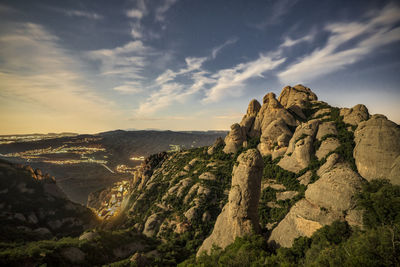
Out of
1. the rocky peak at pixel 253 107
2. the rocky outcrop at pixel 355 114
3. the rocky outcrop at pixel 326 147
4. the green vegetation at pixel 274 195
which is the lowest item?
the green vegetation at pixel 274 195

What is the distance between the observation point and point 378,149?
35.7 m

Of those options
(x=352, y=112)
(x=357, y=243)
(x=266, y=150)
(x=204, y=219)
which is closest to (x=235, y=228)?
(x=357, y=243)

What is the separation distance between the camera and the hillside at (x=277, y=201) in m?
18.8

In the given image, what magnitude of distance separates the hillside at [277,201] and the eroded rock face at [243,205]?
16 centimetres

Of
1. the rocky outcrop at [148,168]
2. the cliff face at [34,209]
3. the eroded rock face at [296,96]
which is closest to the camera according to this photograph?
the cliff face at [34,209]

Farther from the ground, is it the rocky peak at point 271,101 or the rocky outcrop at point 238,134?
the rocky peak at point 271,101

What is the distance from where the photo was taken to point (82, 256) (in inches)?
1252

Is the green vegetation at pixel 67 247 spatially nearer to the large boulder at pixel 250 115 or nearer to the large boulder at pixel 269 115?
the large boulder at pixel 269 115

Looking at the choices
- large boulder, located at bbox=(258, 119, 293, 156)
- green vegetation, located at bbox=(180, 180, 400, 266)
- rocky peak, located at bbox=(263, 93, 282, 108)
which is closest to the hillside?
green vegetation, located at bbox=(180, 180, 400, 266)

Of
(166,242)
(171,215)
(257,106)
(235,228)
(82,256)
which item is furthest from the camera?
(257,106)

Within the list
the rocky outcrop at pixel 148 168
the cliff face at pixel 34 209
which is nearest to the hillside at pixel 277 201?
the rocky outcrop at pixel 148 168

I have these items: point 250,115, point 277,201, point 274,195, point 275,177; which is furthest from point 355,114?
point 277,201

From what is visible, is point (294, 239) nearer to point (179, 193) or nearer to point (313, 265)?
point (313, 265)

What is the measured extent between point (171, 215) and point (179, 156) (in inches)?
1647
